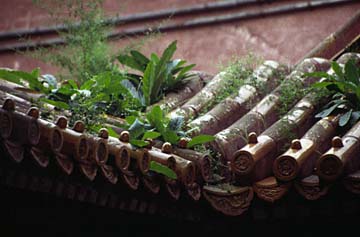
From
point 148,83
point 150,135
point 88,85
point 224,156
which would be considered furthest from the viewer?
point 148,83

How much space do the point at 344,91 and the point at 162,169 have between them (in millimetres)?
1647

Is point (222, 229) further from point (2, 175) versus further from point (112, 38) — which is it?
point (112, 38)

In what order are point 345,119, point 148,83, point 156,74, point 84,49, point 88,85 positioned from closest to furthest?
point 345,119, point 88,85, point 148,83, point 156,74, point 84,49

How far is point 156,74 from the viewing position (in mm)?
6840

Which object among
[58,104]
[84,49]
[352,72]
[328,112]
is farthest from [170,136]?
[84,49]

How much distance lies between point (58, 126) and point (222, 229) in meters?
1.51

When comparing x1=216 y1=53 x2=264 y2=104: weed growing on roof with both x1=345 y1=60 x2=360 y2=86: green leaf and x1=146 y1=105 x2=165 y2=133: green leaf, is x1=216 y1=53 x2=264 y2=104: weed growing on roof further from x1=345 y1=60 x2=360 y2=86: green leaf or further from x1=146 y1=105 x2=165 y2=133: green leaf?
x1=146 y1=105 x2=165 y2=133: green leaf

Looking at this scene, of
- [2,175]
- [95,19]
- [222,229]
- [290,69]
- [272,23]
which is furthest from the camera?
[272,23]

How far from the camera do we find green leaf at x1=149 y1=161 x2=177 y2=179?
513 cm

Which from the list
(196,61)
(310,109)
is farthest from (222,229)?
(196,61)

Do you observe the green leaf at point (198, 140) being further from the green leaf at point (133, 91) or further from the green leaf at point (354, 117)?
the green leaf at point (133, 91)

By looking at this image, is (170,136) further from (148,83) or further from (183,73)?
(183,73)

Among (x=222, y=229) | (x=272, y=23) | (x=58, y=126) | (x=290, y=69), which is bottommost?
(x=222, y=229)

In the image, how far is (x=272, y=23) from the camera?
29.9ft
